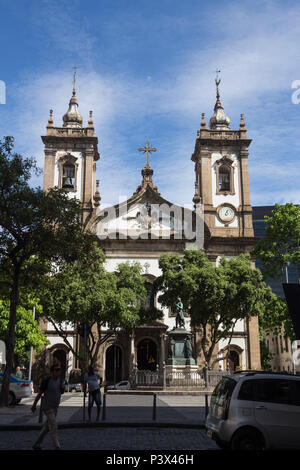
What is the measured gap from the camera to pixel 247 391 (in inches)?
329

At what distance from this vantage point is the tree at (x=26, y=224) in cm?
1812

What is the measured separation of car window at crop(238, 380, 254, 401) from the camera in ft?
27.2

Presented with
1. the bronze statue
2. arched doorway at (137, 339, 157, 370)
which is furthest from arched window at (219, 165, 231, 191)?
the bronze statue

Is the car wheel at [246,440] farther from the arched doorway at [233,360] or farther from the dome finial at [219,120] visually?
the dome finial at [219,120]

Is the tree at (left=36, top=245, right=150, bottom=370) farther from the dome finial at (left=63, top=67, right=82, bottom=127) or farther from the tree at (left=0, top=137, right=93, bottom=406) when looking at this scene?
the dome finial at (left=63, top=67, right=82, bottom=127)

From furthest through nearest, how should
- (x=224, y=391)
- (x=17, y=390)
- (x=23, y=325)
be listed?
(x=23, y=325) < (x=17, y=390) < (x=224, y=391)

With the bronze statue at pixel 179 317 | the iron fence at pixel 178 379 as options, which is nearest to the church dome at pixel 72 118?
the bronze statue at pixel 179 317

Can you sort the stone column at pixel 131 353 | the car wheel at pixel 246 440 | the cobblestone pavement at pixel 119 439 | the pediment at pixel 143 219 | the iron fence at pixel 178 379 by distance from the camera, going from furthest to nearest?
the pediment at pixel 143 219 → the stone column at pixel 131 353 → the iron fence at pixel 178 379 → the cobblestone pavement at pixel 119 439 → the car wheel at pixel 246 440

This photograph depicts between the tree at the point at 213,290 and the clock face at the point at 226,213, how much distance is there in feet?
31.6

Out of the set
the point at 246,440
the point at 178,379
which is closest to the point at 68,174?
the point at 178,379

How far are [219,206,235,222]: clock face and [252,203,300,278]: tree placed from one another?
11390 mm

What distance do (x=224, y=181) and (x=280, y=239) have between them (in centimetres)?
1483

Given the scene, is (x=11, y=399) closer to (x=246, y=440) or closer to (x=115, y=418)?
(x=115, y=418)

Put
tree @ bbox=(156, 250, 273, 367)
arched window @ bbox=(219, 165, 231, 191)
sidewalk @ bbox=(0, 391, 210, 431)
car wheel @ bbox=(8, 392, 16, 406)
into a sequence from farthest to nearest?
arched window @ bbox=(219, 165, 231, 191), tree @ bbox=(156, 250, 273, 367), car wheel @ bbox=(8, 392, 16, 406), sidewalk @ bbox=(0, 391, 210, 431)
